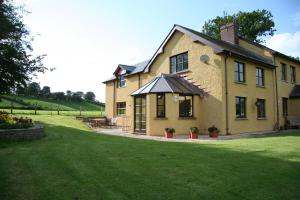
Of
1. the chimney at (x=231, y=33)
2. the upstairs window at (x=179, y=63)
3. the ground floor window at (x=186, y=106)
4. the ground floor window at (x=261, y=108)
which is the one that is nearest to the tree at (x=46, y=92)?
the upstairs window at (x=179, y=63)

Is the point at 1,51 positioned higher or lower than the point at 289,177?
higher

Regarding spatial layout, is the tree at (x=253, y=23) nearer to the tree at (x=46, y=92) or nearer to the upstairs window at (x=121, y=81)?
the upstairs window at (x=121, y=81)

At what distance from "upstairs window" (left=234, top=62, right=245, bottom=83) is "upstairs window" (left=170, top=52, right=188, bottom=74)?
393 centimetres

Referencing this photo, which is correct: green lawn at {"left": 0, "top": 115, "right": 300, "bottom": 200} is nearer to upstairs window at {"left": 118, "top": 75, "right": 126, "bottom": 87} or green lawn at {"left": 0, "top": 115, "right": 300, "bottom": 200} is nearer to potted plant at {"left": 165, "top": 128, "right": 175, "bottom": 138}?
potted plant at {"left": 165, "top": 128, "right": 175, "bottom": 138}

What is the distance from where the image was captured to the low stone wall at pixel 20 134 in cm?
1189

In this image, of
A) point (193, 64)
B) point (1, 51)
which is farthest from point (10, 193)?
point (193, 64)

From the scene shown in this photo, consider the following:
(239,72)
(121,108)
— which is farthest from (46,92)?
(239,72)

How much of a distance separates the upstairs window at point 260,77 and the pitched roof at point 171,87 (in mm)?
5975

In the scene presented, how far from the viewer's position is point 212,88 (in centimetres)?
1941

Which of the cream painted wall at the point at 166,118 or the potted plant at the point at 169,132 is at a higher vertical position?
the cream painted wall at the point at 166,118

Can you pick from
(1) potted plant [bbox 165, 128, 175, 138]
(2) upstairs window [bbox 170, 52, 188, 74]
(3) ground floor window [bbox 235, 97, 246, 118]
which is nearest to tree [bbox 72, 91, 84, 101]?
(2) upstairs window [bbox 170, 52, 188, 74]

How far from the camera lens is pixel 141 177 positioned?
243 inches

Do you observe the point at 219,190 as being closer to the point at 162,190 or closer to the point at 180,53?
the point at 162,190

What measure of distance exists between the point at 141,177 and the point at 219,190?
1811 mm
